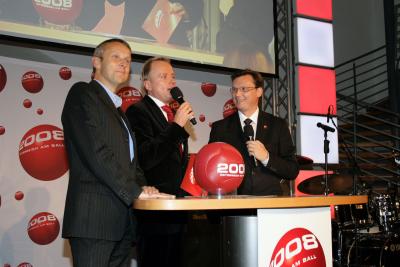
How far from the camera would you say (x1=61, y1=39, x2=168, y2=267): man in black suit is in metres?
1.72

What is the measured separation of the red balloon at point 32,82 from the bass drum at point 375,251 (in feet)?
10.7

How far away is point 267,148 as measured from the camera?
2.60 metres

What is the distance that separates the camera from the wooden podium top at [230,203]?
1500 millimetres

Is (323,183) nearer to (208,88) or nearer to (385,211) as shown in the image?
(385,211)

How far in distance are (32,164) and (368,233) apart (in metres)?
3.30

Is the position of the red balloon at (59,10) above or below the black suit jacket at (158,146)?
above

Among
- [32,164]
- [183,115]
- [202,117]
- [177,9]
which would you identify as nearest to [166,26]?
[177,9]

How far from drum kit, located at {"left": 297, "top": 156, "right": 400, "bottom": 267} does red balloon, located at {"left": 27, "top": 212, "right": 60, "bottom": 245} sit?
8.46 feet

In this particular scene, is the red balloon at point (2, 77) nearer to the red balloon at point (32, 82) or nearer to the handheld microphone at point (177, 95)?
the red balloon at point (32, 82)

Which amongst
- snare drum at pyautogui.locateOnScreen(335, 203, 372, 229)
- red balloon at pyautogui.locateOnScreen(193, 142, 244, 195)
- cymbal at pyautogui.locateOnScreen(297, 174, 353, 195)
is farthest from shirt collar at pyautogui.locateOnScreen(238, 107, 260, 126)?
snare drum at pyautogui.locateOnScreen(335, 203, 372, 229)

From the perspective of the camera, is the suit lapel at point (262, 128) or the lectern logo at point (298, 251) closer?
the lectern logo at point (298, 251)

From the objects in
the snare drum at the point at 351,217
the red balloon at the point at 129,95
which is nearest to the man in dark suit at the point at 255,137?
the red balloon at the point at 129,95

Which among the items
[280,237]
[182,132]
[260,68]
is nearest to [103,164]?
[182,132]

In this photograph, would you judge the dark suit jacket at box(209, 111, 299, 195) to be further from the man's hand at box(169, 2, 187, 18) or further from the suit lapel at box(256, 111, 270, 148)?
the man's hand at box(169, 2, 187, 18)
